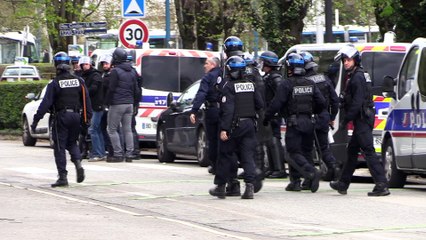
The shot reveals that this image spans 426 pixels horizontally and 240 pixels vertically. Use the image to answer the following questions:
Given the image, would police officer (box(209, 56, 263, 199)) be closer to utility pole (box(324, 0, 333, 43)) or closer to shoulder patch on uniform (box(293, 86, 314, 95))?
shoulder patch on uniform (box(293, 86, 314, 95))

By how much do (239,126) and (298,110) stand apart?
1.18 m

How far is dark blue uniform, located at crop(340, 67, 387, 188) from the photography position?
1559 centimetres

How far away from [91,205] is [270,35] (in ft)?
51.2

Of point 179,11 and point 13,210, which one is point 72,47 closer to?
point 179,11

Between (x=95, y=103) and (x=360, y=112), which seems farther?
(x=95, y=103)

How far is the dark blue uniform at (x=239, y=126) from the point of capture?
15156mm

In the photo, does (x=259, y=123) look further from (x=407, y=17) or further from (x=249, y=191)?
(x=407, y=17)

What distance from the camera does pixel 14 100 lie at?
3512cm

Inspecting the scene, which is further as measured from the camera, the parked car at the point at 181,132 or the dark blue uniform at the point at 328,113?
the parked car at the point at 181,132

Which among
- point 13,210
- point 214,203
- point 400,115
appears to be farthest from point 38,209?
point 400,115

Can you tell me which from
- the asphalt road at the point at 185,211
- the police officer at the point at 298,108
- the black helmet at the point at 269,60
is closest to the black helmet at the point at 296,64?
the police officer at the point at 298,108

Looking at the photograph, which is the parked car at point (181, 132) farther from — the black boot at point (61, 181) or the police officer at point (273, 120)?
the black boot at point (61, 181)

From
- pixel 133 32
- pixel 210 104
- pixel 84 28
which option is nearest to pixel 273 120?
pixel 210 104

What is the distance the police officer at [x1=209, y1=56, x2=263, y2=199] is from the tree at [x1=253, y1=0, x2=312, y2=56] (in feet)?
44.9
